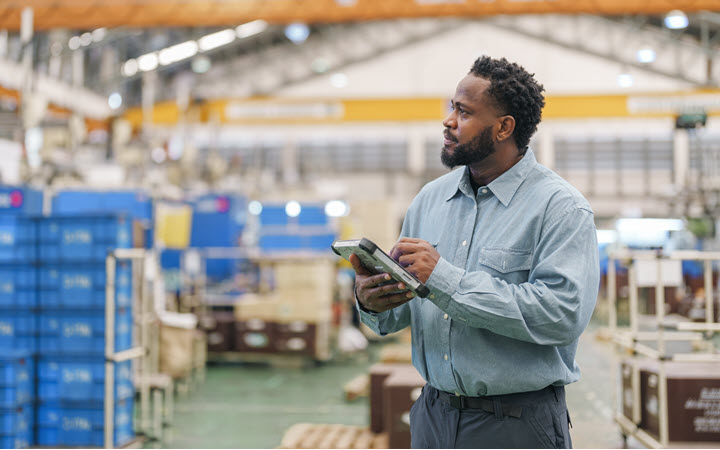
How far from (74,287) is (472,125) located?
3.84m

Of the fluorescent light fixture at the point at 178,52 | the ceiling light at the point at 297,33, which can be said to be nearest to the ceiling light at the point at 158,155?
the fluorescent light fixture at the point at 178,52

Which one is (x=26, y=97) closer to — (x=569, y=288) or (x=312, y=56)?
(x=569, y=288)

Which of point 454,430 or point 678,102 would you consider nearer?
point 454,430

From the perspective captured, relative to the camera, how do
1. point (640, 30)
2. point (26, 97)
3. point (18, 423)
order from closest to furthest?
point (18, 423) < point (26, 97) < point (640, 30)

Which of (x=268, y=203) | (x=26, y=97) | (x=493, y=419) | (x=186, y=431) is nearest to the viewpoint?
(x=493, y=419)

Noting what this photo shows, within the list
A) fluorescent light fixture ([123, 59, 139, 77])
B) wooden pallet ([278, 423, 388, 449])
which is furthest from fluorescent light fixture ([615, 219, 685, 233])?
wooden pallet ([278, 423, 388, 449])

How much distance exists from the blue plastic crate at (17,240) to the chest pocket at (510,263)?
13.3 ft

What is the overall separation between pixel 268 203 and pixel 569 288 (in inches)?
383

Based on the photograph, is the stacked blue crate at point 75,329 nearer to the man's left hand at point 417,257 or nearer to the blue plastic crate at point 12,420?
the blue plastic crate at point 12,420

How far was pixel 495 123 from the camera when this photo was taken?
5.49 feet

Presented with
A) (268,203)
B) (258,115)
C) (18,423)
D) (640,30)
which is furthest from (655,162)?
(18,423)

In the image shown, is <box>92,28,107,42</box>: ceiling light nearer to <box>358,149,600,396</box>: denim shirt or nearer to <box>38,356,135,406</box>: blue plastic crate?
<box>38,356,135,406</box>: blue plastic crate

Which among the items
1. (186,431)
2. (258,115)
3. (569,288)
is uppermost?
(258,115)

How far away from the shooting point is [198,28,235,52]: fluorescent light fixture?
1989 centimetres
